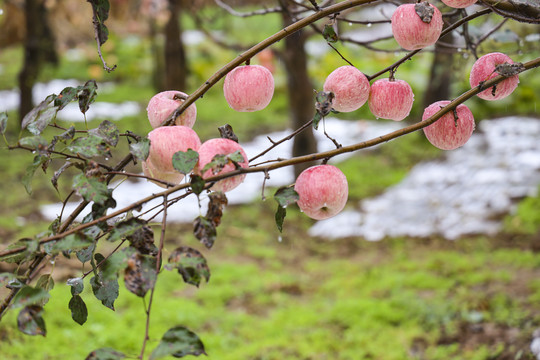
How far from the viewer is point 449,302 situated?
2877mm

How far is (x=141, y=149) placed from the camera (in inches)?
29.5

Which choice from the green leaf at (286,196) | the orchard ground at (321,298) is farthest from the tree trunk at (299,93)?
the green leaf at (286,196)

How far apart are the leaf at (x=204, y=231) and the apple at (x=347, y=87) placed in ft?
1.10

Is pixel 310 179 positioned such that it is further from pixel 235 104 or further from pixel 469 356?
pixel 469 356

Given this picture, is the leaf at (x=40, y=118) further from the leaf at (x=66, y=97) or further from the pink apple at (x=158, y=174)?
the pink apple at (x=158, y=174)

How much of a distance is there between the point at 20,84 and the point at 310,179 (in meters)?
6.60

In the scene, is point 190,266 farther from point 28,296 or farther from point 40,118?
point 40,118

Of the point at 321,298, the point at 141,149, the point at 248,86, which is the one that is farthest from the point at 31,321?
the point at 321,298

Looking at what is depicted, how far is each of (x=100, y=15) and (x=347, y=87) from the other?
1.58 ft

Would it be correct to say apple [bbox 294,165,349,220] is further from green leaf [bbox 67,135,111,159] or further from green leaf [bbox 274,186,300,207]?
green leaf [bbox 67,135,111,159]

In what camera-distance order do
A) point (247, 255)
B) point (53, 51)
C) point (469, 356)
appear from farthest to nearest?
1. point (53, 51)
2. point (247, 255)
3. point (469, 356)

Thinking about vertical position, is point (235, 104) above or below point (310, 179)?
above

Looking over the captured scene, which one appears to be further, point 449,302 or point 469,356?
point 449,302

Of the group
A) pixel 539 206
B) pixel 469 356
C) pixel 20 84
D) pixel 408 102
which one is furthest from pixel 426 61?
pixel 408 102
